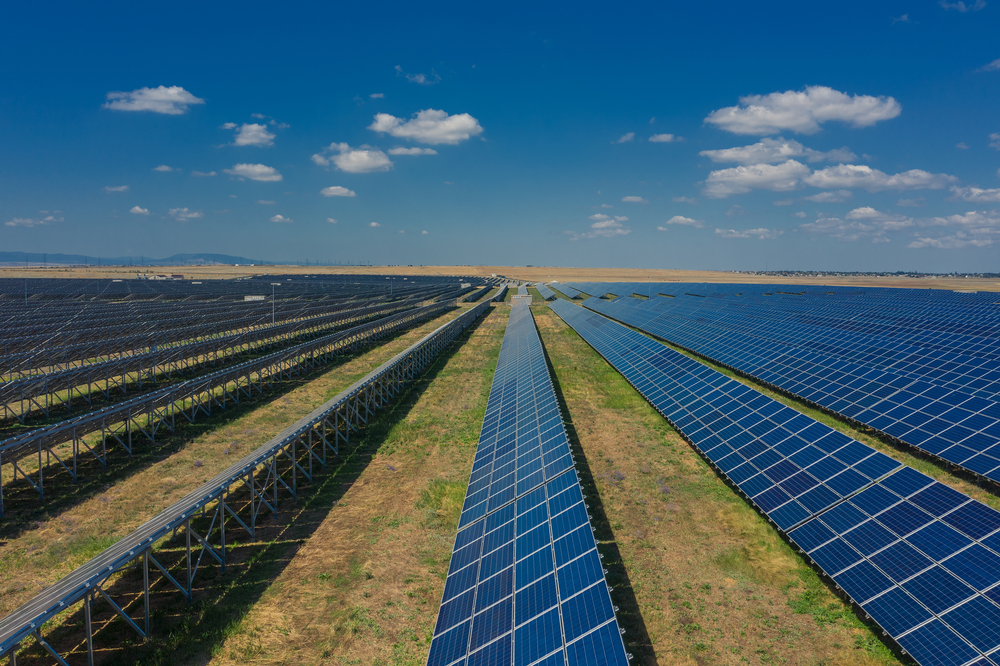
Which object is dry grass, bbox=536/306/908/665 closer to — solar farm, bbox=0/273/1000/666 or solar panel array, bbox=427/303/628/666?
solar farm, bbox=0/273/1000/666

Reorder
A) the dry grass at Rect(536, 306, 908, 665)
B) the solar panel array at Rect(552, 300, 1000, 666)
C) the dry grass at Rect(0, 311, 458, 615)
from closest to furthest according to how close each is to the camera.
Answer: the solar panel array at Rect(552, 300, 1000, 666), the dry grass at Rect(536, 306, 908, 665), the dry grass at Rect(0, 311, 458, 615)

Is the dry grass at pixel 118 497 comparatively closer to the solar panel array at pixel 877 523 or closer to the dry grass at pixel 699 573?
the dry grass at pixel 699 573

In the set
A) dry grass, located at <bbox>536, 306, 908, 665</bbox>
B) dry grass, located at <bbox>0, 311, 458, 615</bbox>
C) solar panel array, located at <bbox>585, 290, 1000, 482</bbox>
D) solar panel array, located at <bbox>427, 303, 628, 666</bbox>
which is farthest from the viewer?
solar panel array, located at <bbox>585, 290, 1000, 482</bbox>

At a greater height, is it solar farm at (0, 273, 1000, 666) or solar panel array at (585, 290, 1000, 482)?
solar panel array at (585, 290, 1000, 482)

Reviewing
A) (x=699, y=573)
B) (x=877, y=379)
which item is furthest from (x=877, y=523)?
(x=877, y=379)

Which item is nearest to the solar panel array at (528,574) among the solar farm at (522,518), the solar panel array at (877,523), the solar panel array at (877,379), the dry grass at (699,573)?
the solar farm at (522,518)

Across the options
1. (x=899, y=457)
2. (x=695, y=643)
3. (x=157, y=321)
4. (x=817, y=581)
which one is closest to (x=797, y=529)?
(x=817, y=581)

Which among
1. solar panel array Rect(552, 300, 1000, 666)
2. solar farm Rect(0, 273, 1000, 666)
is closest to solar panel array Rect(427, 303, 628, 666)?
solar farm Rect(0, 273, 1000, 666)
